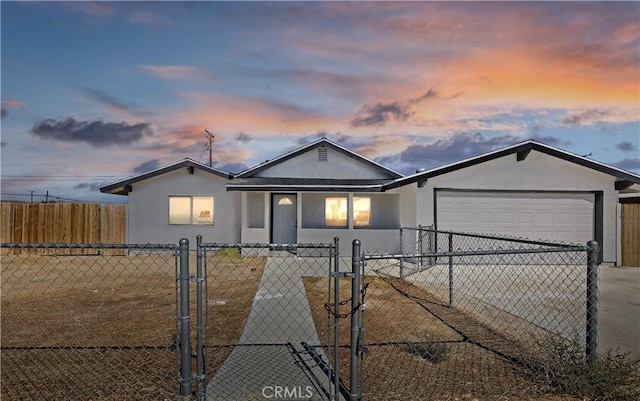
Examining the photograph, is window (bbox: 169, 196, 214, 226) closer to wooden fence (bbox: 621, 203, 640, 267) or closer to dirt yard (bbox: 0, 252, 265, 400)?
dirt yard (bbox: 0, 252, 265, 400)

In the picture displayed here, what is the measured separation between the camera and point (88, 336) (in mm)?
5797

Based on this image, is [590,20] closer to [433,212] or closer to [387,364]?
[433,212]

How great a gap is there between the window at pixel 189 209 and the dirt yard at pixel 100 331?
566 cm

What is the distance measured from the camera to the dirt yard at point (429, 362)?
397 cm

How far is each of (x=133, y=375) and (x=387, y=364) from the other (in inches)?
109

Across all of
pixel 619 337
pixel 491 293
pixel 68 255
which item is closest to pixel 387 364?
pixel 619 337

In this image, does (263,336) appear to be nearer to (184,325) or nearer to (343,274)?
(184,325)

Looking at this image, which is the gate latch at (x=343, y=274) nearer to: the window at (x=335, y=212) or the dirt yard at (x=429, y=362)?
the dirt yard at (x=429, y=362)

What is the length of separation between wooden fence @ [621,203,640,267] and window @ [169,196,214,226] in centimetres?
1549

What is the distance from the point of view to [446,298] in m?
8.66

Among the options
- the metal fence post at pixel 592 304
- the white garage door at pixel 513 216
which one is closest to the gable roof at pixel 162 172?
the white garage door at pixel 513 216

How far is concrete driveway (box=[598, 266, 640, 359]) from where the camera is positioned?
18.6ft

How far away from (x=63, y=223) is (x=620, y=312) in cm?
1909

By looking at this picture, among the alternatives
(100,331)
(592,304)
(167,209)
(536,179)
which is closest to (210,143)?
(167,209)
